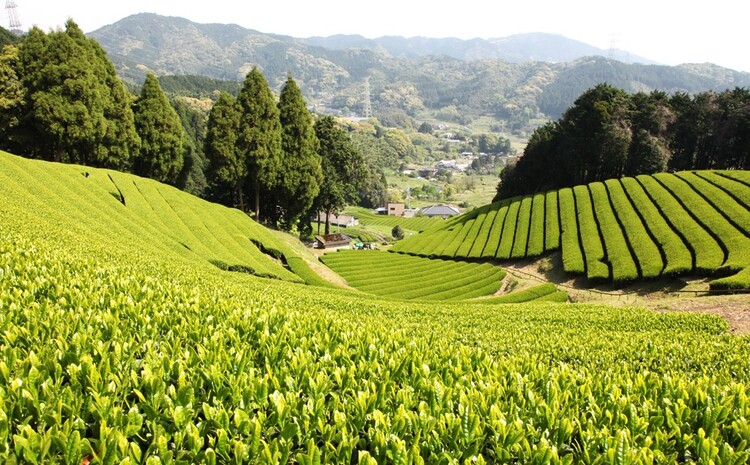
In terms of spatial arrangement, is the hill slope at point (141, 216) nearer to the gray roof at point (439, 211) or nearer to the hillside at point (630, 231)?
the hillside at point (630, 231)

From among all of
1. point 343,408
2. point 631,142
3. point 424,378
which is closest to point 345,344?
point 424,378

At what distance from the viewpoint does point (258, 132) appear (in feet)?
123

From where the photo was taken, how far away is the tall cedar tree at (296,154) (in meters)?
40.1

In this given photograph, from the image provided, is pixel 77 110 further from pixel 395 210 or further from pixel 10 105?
pixel 395 210

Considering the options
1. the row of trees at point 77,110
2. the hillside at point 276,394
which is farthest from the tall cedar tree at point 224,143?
the hillside at point 276,394

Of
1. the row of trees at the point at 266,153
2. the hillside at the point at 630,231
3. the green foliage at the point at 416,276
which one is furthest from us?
the row of trees at the point at 266,153

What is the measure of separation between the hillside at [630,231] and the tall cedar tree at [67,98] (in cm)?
3039

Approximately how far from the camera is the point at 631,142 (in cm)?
5225

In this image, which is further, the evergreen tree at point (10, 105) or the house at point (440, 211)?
the house at point (440, 211)

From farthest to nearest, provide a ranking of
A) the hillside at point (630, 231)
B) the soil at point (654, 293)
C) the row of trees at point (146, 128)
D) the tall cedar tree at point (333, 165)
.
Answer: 1. the tall cedar tree at point (333, 165)
2. the row of trees at point (146, 128)
3. the hillside at point (630, 231)
4. the soil at point (654, 293)

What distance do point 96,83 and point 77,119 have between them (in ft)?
10.7

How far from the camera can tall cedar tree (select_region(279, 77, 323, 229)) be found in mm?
40094

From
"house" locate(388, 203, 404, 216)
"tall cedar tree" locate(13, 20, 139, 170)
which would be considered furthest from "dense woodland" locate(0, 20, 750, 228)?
"house" locate(388, 203, 404, 216)

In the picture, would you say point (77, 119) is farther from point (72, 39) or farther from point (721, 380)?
point (721, 380)
